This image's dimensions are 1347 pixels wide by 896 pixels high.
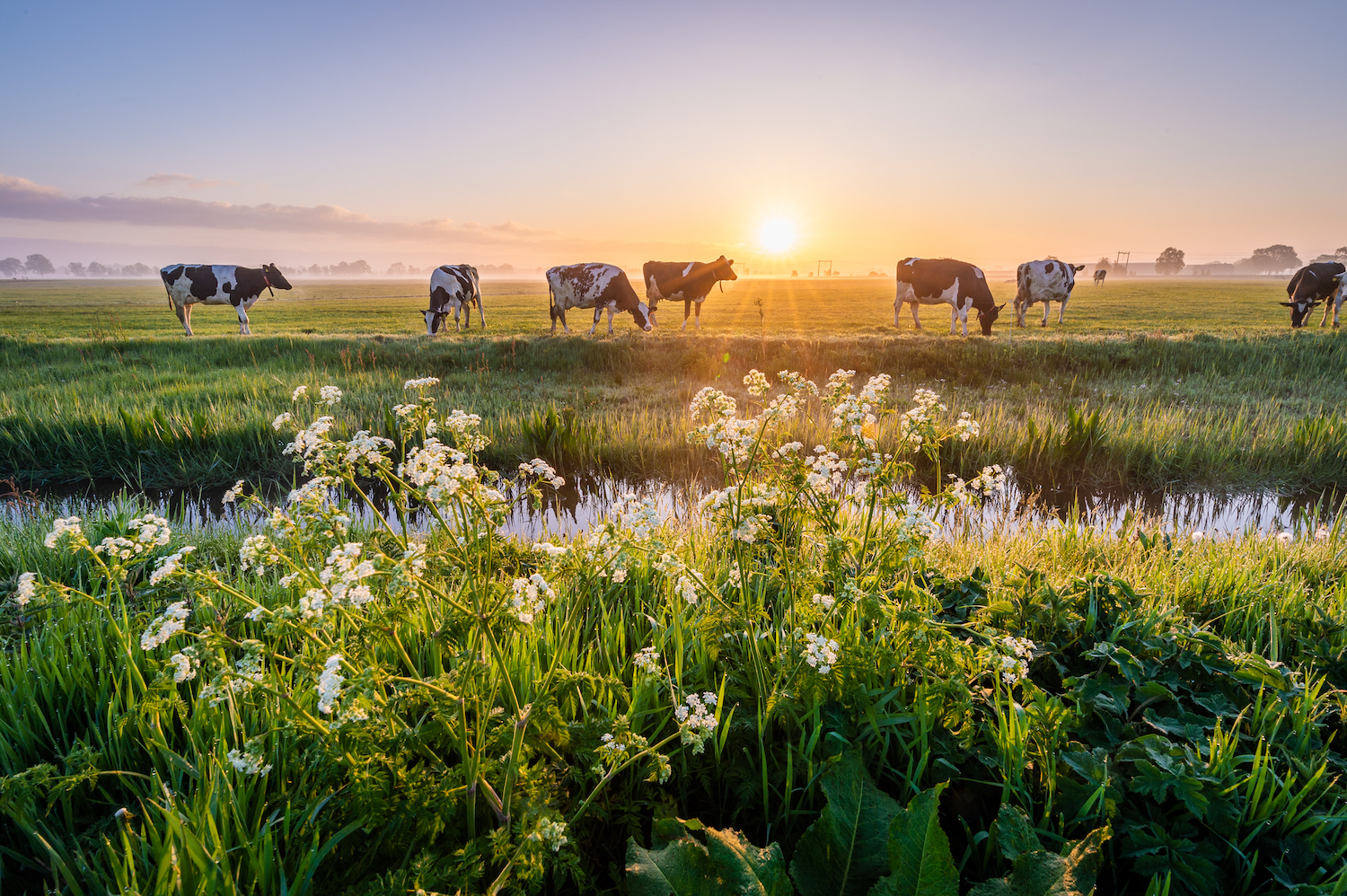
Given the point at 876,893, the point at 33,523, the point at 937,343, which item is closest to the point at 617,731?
the point at 876,893

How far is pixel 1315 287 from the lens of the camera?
→ 22984mm

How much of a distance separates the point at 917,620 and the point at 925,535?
15.7 inches

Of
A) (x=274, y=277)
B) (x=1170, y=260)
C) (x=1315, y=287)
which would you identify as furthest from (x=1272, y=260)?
(x=274, y=277)

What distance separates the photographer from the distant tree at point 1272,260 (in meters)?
178

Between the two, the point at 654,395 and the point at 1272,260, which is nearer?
the point at 654,395

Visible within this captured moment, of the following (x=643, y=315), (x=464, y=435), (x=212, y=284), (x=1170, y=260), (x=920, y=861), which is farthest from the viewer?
(x=1170, y=260)

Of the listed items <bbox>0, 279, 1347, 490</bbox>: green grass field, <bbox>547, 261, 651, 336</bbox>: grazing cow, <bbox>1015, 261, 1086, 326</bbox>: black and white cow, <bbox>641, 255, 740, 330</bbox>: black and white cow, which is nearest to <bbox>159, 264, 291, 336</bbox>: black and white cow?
<bbox>0, 279, 1347, 490</bbox>: green grass field

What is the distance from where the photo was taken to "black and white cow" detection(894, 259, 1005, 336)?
2023 cm

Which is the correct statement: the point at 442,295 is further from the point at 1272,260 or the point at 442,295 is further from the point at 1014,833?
the point at 1272,260

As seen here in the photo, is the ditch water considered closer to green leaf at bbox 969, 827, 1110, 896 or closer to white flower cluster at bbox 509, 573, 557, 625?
white flower cluster at bbox 509, 573, 557, 625

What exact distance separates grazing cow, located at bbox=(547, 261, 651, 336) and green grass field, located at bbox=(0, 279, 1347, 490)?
22.0ft

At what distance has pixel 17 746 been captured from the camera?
6.86 feet

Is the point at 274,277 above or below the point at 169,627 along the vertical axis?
above

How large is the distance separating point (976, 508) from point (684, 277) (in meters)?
20.2
